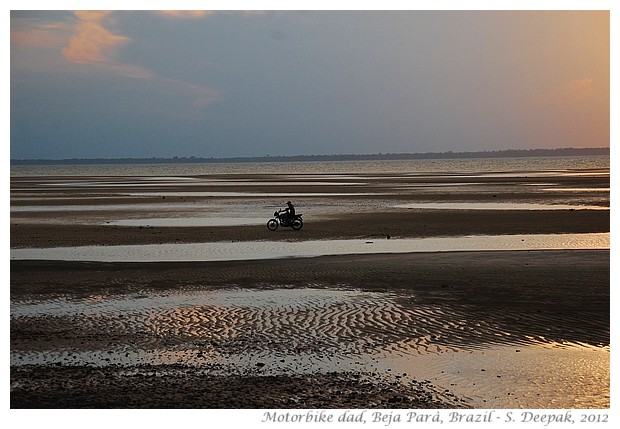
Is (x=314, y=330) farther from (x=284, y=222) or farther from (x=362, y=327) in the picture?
(x=284, y=222)

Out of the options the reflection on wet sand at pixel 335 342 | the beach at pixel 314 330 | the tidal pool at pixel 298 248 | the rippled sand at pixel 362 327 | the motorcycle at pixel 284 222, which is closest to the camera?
the beach at pixel 314 330

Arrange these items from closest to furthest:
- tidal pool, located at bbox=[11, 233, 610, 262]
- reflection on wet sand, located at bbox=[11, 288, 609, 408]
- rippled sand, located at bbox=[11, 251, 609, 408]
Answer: reflection on wet sand, located at bbox=[11, 288, 609, 408] < rippled sand, located at bbox=[11, 251, 609, 408] < tidal pool, located at bbox=[11, 233, 610, 262]

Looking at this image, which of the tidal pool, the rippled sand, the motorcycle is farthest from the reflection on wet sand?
the motorcycle

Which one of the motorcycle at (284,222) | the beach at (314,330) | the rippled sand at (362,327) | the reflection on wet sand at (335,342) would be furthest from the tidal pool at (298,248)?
the reflection on wet sand at (335,342)

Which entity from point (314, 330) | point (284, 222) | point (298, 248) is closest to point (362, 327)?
point (314, 330)

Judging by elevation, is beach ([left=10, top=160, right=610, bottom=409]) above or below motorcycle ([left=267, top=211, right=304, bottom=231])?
below

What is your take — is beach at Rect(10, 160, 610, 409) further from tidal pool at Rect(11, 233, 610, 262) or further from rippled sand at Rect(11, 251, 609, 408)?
tidal pool at Rect(11, 233, 610, 262)

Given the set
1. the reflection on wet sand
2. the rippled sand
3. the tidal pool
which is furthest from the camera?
the tidal pool

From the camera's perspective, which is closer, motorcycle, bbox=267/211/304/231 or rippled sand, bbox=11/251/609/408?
rippled sand, bbox=11/251/609/408

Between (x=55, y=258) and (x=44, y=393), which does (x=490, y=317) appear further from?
(x=55, y=258)

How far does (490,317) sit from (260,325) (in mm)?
5385

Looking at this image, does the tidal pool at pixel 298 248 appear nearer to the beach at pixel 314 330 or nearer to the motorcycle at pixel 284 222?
the beach at pixel 314 330
